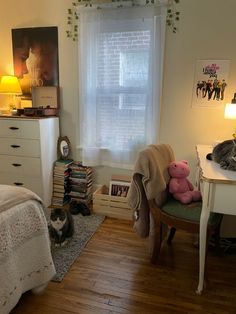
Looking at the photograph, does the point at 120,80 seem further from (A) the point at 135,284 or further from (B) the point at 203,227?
(A) the point at 135,284

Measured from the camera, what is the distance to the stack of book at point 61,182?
2.80 meters

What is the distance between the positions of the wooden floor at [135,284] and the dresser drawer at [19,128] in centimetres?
126

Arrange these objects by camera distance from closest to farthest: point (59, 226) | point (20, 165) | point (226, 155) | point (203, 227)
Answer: point (203, 227), point (226, 155), point (59, 226), point (20, 165)

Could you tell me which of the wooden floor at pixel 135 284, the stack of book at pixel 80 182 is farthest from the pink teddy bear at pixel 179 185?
the stack of book at pixel 80 182

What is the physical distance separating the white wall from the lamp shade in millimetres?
250

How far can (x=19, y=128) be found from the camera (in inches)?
101

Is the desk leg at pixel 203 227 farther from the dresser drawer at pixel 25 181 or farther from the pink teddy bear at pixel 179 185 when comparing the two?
the dresser drawer at pixel 25 181

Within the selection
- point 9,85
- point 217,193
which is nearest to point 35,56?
point 9,85

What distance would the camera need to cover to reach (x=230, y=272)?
5.98 feet

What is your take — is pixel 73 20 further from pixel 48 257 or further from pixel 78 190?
pixel 48 257

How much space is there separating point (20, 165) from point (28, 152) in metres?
0.19

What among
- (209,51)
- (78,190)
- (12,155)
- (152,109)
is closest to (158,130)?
(152,109)

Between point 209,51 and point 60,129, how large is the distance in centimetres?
182

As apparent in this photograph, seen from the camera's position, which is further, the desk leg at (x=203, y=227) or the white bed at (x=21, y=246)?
the desk leg at (x=203, y=227)
